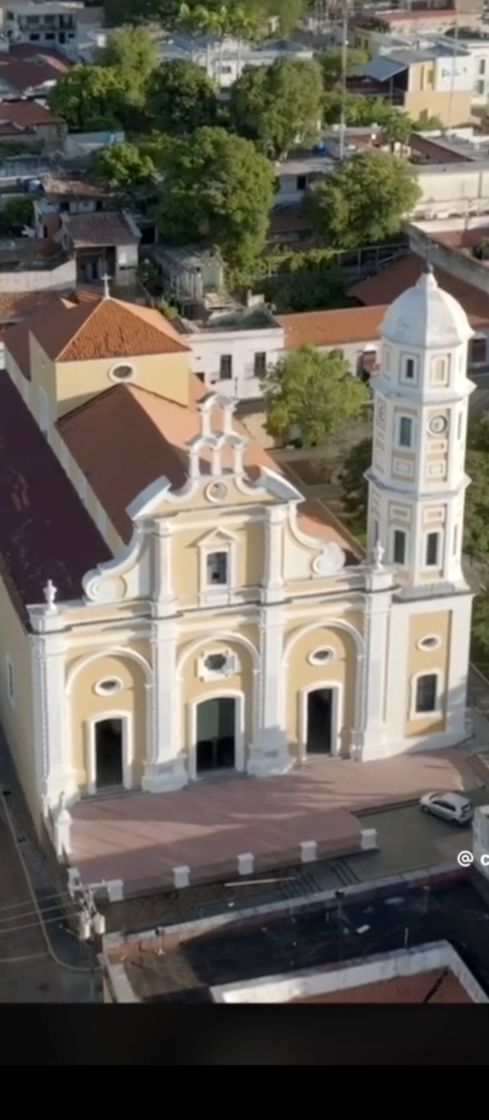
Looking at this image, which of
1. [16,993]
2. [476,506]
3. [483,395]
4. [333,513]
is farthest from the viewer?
[483,395]

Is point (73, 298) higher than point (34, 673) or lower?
higher

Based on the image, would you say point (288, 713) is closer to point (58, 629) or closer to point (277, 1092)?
point (58, 629)

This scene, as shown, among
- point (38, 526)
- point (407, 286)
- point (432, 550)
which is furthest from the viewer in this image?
point (407, 286)

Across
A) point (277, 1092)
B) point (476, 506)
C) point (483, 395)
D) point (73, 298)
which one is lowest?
point (483, 395)

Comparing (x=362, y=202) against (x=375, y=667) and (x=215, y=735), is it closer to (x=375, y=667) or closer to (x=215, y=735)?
(x=375, y=667)

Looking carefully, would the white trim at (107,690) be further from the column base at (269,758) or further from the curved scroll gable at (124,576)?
the column base at (269,758)

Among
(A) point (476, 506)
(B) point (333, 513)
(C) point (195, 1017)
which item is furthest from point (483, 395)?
(C) point (195, 1017)

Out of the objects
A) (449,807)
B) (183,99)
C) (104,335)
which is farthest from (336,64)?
(449,807)

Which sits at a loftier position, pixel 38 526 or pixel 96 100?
pixel 38 526
